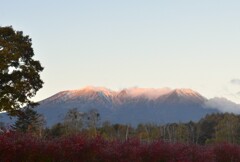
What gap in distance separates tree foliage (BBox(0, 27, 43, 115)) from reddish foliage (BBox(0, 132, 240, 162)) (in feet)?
55.7

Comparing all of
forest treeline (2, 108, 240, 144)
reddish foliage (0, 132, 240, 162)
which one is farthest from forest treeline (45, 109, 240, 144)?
reddish foliage (0, 132, 240, 162)

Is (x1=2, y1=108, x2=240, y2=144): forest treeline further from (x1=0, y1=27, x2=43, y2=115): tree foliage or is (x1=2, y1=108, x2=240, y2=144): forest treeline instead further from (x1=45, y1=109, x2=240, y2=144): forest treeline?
(x1=0, y1=27, x2=43, y2=115): tree foliage

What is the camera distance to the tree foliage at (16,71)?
30031 mm

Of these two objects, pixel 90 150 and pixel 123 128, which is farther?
pixel 123 128

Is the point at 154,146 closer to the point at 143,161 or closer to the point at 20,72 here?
the point at 143,161

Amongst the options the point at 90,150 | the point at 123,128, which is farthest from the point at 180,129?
the point at 90,150

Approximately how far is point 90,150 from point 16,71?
67.6 ft

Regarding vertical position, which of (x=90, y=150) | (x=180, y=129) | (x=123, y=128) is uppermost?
(x=123, y=128)

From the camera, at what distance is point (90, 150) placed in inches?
465

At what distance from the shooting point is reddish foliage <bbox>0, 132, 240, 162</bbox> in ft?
34.9

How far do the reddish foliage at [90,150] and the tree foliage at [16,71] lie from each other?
1698 centimetres

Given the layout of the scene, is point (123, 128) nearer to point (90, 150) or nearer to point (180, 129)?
point (180, 129)

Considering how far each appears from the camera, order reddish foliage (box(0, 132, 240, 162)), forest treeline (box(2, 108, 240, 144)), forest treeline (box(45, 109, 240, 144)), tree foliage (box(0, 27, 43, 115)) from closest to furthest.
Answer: reddish foliage (box(0, 132, 240, 162)), tree foliage (box(0, 27, 43, 115)), forest treeline (box(2, 108, 240, 144)), forest treeline (box(45, 109, 240, 144))

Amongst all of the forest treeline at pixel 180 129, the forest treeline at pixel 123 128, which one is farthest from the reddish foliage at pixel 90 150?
the forest treeline at pixel 180 129
